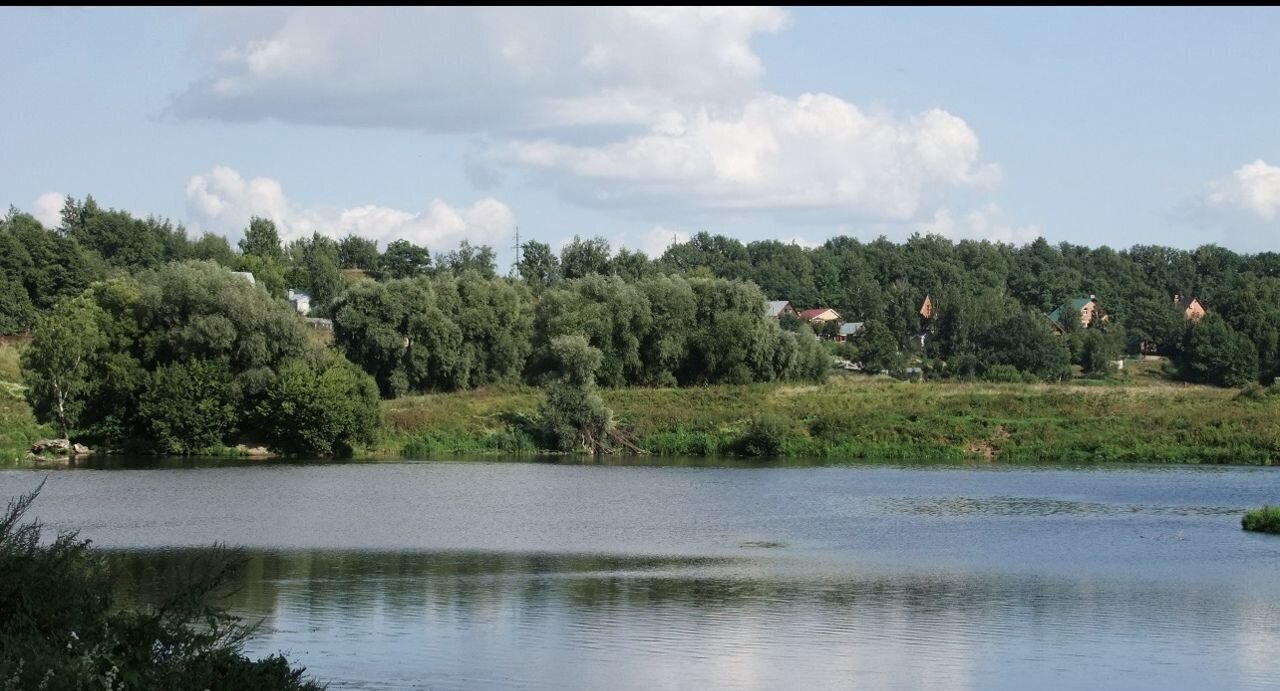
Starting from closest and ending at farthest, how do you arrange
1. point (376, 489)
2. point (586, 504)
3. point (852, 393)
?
1. point (586, 504)
2. point (376, 489)
3. point (852, 393)

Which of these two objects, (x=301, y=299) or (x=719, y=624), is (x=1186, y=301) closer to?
(x=301, y=299)

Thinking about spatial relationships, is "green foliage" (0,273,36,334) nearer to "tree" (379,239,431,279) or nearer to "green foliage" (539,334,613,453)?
"green foliage" (539,334,613,453)

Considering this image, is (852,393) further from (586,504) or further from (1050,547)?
(1050,547)

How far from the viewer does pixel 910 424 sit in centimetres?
6762

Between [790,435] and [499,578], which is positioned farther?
[790,435]

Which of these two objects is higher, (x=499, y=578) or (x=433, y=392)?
(x=433, y=392)

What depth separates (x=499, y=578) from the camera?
30.2 metres

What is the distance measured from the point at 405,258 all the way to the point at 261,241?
18589 mm

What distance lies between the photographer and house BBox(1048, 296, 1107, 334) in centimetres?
13638

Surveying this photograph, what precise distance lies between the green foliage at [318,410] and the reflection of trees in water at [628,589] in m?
29.3

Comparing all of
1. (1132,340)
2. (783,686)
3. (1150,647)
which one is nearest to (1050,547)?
(1150,647)

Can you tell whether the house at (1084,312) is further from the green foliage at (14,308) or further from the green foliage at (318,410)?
the green foliage at (14,308)

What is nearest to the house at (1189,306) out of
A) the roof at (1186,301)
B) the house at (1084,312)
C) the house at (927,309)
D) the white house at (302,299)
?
the roof at (1186,301)

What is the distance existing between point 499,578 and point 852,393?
152 feet
